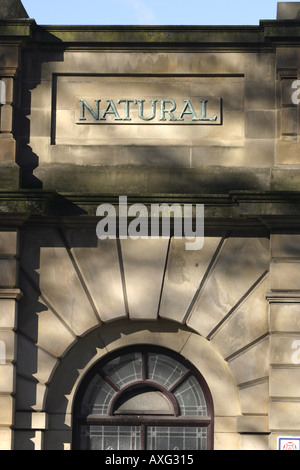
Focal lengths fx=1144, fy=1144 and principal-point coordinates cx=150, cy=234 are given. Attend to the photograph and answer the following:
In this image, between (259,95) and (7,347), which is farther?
(259,95)

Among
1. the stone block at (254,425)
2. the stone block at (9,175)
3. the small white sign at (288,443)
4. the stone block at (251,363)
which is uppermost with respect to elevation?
the stone block at (9,175)

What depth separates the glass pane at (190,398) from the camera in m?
16.4

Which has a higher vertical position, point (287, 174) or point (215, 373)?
point (287, 174)

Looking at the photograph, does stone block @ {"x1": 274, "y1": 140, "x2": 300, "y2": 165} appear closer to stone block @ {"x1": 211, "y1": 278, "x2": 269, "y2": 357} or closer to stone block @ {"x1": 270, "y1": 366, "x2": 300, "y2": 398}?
stone block @ {"x1": 211, "y1": 278, "x2": 269, "y2": 357}

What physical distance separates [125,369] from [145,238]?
1945 millimetres

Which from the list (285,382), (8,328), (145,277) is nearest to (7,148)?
(8,328)

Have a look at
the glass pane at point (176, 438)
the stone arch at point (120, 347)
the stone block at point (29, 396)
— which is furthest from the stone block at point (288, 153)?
the stone block at point (29, 396)

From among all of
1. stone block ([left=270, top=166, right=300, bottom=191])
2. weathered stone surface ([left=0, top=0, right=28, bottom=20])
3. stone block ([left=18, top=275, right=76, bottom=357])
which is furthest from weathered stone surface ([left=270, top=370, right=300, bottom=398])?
weathered stone surface ([left=0, top=0, right=28, bottom=20])

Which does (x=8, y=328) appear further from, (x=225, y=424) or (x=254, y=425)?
(x=254, y=425)

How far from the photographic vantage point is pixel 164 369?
16.6 m

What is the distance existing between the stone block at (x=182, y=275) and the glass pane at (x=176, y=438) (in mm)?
1607

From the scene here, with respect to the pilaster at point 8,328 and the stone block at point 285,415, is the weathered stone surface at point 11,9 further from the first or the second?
the stone block at point 285,415

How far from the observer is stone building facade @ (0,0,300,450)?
15977 millimetres
